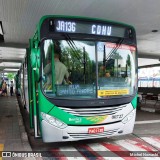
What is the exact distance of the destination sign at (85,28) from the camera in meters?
5.58

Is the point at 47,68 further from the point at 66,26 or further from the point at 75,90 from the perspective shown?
the point at 66,26

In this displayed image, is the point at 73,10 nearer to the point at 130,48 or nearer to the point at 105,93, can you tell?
the point at 130,48

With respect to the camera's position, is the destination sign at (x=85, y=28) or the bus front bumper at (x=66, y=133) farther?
the destination sign at (x=85, y=28)

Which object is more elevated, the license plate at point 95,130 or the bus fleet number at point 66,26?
the bus fleet number at point 66,26

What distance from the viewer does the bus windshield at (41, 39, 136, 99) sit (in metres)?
5.44

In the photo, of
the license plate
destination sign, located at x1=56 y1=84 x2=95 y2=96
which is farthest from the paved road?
destination sign, located at x1=56 y1=84 x2=95 y2=96

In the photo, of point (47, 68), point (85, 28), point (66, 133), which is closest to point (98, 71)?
point (85, 28)

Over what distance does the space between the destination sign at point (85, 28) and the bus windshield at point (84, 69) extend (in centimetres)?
27

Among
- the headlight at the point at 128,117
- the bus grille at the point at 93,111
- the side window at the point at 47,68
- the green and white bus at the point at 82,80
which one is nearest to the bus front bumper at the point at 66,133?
the green and white bus at the point at 82,80

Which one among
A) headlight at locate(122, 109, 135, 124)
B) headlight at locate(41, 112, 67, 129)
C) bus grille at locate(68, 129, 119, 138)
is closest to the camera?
headlight at locate(41, 112, 67, 129)

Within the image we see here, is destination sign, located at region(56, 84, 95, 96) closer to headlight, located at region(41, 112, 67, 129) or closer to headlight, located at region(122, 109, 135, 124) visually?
headlight, located at region(41, 112, 67, 129)

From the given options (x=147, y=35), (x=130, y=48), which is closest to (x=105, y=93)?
(x=130, y=48)

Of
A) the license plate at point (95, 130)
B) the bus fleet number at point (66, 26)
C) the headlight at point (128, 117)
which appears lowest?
the license plate at point (95, 130)

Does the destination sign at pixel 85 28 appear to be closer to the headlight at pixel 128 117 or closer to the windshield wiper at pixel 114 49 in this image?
the windshield wiper at pixel 114 49
